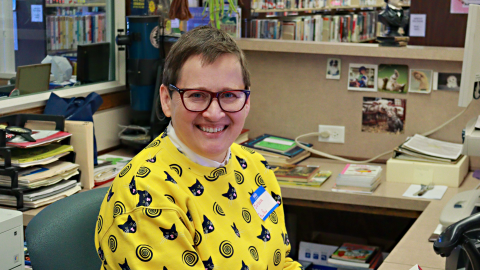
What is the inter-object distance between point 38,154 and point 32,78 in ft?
2.04

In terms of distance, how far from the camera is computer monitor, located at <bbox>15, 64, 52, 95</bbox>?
259 cm

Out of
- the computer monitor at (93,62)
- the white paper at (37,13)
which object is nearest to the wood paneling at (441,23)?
the computer monitor at (93,62)

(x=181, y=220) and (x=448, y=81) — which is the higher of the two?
(x=448, y=81)

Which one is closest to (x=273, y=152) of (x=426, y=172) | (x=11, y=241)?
(x=426, y=172)

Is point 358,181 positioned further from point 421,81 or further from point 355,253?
point 421,81

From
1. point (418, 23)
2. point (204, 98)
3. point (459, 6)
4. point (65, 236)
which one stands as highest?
point (459, 6)

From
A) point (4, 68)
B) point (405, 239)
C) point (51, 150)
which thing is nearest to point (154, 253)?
point (405, 239)

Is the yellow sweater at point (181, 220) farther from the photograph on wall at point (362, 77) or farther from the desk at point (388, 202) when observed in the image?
the photograph on wall at point (362, 77)

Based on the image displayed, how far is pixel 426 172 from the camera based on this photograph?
253cm

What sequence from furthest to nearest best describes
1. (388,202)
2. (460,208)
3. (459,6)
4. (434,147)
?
1. (459,6)
2. (434,147)
3. (388,202)
4. (460,208)

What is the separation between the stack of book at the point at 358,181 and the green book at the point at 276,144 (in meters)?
0.40

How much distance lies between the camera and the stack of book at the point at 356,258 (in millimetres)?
2566

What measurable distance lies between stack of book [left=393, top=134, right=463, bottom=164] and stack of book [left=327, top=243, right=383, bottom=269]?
0.47 m

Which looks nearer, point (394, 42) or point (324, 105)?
point (394, 42)
